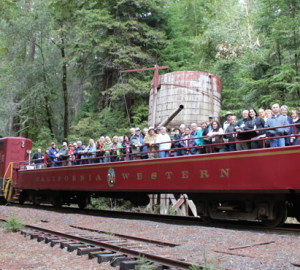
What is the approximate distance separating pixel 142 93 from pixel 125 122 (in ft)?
6.68

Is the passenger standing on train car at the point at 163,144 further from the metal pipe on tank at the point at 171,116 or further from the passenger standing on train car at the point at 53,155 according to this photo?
the metal pipe on tank at the point at 171,116

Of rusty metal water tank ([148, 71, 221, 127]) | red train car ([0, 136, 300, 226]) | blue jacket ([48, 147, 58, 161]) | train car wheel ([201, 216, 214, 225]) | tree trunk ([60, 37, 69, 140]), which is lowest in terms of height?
train car wheel ([201, 216, 214, 225])

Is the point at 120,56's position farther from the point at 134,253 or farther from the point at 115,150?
the point at 134,253

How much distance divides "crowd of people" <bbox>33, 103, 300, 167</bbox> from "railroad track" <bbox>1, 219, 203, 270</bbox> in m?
2.94

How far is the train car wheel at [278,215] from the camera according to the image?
8062 millimetres

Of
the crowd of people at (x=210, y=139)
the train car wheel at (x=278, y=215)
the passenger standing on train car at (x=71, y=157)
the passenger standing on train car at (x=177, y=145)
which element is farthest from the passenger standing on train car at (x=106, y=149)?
the train car wheel at (x=278, y=215)

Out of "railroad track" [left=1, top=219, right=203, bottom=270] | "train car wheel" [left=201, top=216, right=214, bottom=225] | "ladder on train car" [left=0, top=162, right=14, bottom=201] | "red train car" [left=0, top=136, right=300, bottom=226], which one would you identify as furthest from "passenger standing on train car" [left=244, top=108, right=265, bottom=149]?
"ladder on train car" [left=0, top=162, right=14, bottom=201]

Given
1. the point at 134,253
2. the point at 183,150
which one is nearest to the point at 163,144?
the point at 183,150

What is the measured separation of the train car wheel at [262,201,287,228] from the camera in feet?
26.5

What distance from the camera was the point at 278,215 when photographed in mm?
8188

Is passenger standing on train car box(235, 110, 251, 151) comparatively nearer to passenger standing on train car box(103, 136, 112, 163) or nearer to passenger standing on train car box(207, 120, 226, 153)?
passenger standing on train car box(207, 120, 226, 153)

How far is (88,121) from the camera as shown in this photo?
77.3ft

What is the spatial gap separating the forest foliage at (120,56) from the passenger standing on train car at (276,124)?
6729 mm

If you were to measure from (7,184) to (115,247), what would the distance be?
13.2 metres
